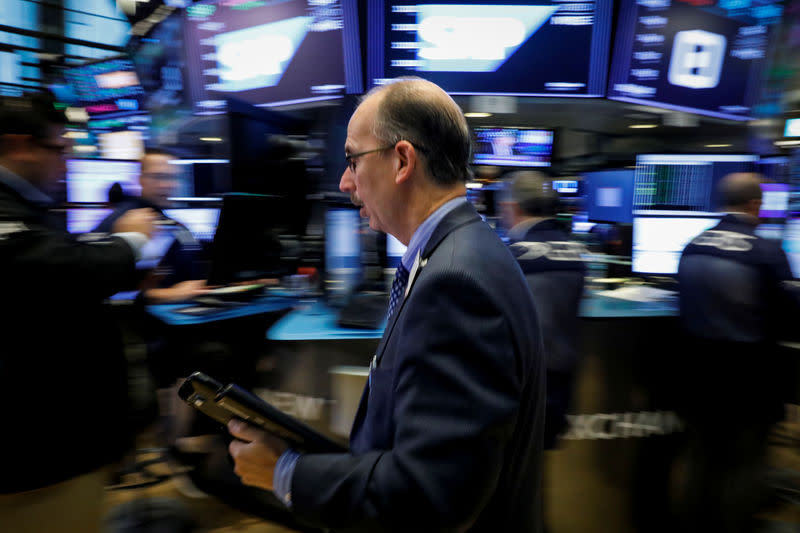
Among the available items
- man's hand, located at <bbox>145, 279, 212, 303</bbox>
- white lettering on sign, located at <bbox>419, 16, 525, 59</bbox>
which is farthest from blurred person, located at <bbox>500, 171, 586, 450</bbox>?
man's hand, located at <bbox>145, 279, 212, 303</bbox>

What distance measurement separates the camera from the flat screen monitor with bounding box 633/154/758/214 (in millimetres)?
3488

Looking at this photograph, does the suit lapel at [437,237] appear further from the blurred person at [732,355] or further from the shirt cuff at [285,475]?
the blurred person at [732,355]

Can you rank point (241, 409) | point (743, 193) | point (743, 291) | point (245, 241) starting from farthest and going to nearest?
A: point (245, 241), point (743, 193), point (743, 291), point (241, 409)

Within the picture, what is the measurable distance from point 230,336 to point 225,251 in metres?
0.48

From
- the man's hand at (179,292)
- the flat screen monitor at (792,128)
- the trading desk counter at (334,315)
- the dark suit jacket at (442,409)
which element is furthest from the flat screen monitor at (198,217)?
the flat screen monitor at (792,128)

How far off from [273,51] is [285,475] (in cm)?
302

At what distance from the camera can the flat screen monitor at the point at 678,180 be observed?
349cm

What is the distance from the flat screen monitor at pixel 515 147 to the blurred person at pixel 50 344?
3.04 m

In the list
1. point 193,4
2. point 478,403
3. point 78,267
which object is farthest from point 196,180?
point 478,403

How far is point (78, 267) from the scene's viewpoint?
1642 mm

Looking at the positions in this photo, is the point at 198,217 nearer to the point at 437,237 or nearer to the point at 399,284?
the point at 399,284

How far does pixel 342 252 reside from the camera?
2895 millimetres

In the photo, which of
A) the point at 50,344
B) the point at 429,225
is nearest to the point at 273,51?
the point at 50,344

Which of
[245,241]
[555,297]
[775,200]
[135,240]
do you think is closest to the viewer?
[135,240]
